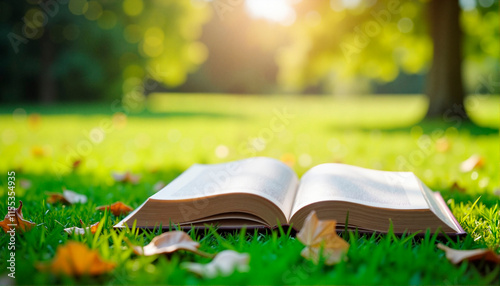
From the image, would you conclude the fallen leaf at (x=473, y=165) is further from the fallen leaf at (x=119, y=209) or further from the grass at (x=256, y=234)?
the fallen leaf at (x=119, y=209)

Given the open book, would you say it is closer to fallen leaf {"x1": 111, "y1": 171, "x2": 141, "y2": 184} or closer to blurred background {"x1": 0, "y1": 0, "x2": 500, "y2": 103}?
fallen leaf {"x1": 111, "y1": 171, "x2": 141, "y2": 184}

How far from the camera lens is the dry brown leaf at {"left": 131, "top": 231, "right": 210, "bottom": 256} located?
1084 millimetres

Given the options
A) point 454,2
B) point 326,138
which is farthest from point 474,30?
point 326,138

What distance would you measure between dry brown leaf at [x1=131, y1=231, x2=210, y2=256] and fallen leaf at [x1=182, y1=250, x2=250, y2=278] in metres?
0.07

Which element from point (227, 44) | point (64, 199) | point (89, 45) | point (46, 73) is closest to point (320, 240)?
point (64, 199)

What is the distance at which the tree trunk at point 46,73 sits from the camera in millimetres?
16050

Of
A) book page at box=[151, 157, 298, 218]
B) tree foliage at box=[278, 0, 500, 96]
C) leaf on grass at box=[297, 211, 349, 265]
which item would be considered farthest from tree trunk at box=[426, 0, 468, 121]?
leaf on grass at box=[297, 211, 349, 265]

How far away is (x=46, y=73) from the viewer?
16469 mm

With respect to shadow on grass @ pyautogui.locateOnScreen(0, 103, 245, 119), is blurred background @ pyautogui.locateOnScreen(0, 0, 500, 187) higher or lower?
higher

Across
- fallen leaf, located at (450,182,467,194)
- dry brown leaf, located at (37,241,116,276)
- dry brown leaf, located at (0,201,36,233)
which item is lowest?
fallen leaf, located at (450,182,467,194)

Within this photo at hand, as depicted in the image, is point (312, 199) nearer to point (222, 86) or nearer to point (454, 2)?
point (454, 2)

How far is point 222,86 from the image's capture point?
35.1 meters

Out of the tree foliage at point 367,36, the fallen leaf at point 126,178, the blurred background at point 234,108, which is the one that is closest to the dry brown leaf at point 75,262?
the fallen leaf at point 126,178

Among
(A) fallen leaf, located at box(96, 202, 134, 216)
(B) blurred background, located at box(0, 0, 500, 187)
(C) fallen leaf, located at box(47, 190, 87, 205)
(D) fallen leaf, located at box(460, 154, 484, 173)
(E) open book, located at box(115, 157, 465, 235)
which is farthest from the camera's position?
(B) blurred background, located at box(0, 0, 500, 187)
